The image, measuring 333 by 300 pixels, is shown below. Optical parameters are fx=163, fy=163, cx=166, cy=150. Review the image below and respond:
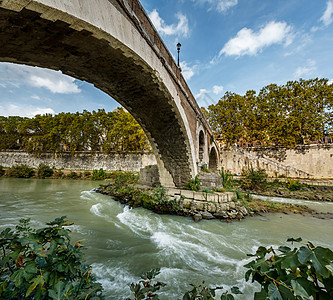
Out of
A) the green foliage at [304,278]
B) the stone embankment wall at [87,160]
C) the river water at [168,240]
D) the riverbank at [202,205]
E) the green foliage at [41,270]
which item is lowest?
the river water at [168,240]

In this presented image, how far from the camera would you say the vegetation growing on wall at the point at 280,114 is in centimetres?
1844

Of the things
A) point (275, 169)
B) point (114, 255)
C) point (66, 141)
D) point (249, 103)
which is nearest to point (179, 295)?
point (114, 255)

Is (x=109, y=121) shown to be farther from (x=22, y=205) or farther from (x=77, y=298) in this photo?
(x=77, y=298)

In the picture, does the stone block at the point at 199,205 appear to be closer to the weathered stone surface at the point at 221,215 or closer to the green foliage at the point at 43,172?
the weathered stone surface at the point at 221,215

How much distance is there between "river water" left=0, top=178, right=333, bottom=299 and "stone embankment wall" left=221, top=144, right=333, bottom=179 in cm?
1353

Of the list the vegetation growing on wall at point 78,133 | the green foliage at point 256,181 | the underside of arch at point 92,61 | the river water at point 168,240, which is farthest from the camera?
the vegetation growing on wall at point 78,133

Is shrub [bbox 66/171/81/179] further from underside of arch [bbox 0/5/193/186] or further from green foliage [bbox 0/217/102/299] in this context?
green foliage [bbox 0/217/102/299]

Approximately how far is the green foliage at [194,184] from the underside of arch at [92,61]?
2.15 meters

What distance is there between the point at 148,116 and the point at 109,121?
19.9 metres

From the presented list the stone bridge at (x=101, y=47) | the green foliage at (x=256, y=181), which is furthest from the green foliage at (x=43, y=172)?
the green foliage at (x=256, y=181)

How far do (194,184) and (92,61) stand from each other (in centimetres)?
692

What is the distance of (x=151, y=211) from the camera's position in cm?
812

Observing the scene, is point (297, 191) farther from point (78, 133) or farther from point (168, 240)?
point (78, 133)

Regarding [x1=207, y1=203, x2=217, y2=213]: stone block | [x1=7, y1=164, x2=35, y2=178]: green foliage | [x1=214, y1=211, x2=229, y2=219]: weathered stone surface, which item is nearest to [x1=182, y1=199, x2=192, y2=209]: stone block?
[x1=207, y1=203, x2=217, y2=213]: stone block
